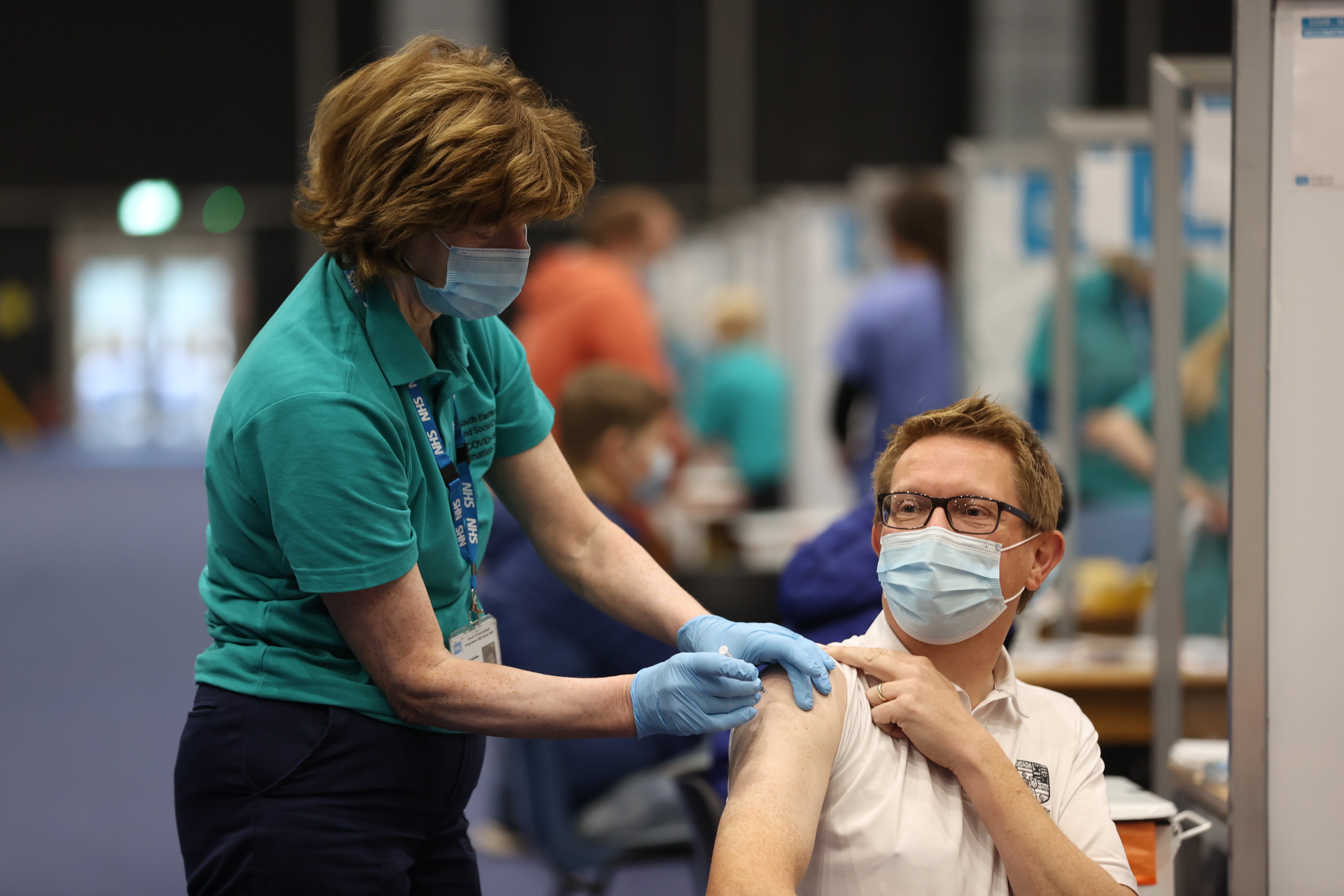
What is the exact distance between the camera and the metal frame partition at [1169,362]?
2473mm

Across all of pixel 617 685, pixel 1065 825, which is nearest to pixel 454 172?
pixel 617 685

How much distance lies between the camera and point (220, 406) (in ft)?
4.33

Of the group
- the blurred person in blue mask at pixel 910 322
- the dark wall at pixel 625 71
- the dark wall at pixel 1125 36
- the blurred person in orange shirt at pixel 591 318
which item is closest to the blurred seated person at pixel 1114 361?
the blurred person in blue mask at pixel 910 322

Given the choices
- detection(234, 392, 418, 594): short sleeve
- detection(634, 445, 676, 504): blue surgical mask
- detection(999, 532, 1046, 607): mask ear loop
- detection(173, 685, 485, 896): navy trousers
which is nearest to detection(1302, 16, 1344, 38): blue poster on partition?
detection(999, 532, 1046, 607): mask ear loop

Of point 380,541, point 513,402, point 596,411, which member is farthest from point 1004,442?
point 596,411

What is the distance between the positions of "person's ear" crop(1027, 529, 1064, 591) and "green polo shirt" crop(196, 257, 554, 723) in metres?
0.65

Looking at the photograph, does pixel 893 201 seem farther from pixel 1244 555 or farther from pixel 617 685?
pixel 617 685

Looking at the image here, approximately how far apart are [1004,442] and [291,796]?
878mm

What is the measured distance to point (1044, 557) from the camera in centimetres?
153

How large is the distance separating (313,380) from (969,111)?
12.8 metres

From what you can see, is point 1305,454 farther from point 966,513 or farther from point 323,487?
point 323,487

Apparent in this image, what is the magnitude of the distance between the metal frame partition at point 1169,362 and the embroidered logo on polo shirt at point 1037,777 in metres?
1.08

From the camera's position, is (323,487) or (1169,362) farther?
(1169,362)

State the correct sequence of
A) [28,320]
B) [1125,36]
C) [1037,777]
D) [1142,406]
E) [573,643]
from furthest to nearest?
1. [28,320]
2. [1125,36]
3. [1142,406]
4. [573,643]
5. [1037,777]
